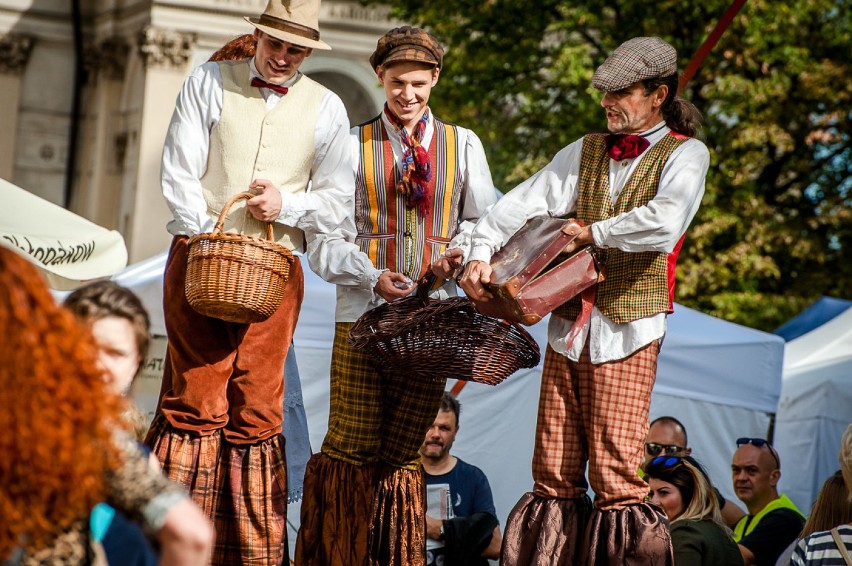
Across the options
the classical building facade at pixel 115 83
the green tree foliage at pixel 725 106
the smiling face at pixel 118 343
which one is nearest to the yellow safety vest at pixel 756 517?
the smiling face at pixel 118 343

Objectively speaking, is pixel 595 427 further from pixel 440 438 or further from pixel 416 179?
pixel 440 438

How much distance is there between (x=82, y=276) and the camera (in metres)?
6.98

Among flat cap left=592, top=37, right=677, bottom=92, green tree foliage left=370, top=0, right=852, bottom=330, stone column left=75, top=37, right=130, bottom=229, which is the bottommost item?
flat cap left=592, top=37, right=677, bottom=92

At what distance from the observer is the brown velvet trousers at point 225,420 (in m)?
4.18

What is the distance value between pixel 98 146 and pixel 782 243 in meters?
12.9

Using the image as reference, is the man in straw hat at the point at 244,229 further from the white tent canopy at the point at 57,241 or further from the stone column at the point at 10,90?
the stone column at the point at 10,90

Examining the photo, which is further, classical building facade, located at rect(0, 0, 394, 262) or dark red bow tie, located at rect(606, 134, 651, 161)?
classical building facade, located at rect(0, 0, 394, 262)

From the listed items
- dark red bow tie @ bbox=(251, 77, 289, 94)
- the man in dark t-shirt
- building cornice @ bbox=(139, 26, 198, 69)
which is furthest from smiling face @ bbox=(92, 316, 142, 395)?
building cornice @ bbox=(139, 26, 198, 69)

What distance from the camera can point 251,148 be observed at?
4.34m

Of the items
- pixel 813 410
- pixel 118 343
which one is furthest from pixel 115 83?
pixel 118 343

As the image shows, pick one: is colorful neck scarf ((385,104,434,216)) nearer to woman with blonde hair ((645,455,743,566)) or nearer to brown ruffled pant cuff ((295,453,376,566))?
brown ruffled pant cuff ((295,453,376,566))

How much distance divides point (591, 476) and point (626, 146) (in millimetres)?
1133

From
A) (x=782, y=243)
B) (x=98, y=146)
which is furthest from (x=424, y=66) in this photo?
(x=98, y=146)

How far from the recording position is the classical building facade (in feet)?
66.9
